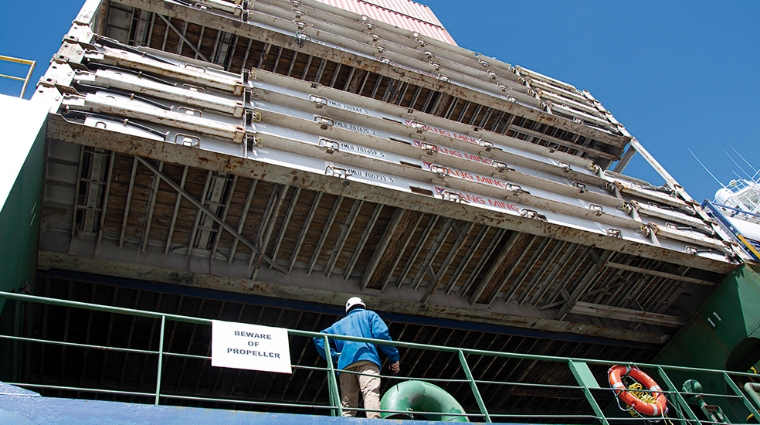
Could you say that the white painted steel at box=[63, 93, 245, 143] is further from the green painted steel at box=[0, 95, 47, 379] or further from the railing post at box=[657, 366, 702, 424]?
the railing post at box=[657, 366, 702, 424]

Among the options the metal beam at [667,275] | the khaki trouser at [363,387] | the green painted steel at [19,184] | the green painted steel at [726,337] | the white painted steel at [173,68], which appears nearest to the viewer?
the green painted steel at [19,184]

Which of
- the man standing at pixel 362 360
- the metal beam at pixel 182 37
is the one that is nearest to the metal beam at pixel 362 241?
the man standing at pixel 362 360

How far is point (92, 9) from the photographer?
32.0ft

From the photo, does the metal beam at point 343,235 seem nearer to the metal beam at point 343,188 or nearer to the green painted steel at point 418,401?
the metal beam at point 343,188

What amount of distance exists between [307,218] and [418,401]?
3704 millimetres

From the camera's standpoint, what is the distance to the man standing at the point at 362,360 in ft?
20.7

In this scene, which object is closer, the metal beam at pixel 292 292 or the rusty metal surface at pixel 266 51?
the metal beam at pixel 292 292

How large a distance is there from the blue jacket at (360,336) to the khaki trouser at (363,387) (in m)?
0.09

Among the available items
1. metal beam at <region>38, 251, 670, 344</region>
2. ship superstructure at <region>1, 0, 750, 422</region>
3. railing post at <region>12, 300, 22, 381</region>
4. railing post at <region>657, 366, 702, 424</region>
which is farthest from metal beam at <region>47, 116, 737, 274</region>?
railing post at <region>657, 366, 702, 424</region>

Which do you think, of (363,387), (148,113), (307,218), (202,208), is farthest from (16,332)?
(363,387)

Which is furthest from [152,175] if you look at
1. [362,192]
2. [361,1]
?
[361,1]

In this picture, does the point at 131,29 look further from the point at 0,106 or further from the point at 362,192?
the point at 362,192

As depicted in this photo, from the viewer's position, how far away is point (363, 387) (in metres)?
6.31

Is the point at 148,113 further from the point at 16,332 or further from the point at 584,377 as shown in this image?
the point at 584,377
